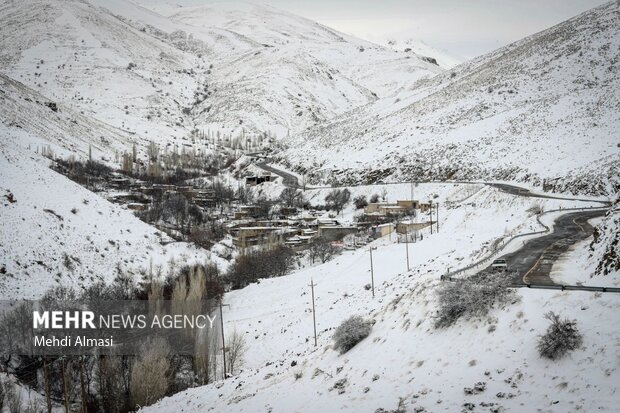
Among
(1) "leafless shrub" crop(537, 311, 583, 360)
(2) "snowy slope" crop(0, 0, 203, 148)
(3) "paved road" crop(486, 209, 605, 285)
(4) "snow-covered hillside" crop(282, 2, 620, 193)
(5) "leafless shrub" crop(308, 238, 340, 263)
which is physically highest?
(2) "snowy slope" crop(0, 0, 203, 148)

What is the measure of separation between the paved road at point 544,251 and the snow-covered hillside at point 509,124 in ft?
65.5

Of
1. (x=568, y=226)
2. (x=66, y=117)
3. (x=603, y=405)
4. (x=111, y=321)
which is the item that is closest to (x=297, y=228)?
(x=111, y=321)

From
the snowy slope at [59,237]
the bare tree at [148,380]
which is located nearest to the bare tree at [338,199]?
the snowy slope at [59,237]

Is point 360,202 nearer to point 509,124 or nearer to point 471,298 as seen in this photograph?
point 509,124

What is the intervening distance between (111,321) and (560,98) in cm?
7955

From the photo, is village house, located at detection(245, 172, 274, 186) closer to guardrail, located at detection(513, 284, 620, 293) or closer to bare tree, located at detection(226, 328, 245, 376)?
bare tree, located at detection(226, 328, 245, 376)

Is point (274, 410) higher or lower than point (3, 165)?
lower

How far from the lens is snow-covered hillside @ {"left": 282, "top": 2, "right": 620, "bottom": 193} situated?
199 feet

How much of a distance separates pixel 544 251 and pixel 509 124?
6656 centimetres

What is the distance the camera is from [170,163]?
12019 cm

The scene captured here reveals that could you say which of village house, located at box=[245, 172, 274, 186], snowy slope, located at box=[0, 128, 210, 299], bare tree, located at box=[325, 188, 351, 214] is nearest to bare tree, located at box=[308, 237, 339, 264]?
snowy slope, located at box=[0, 128, 210, 299]

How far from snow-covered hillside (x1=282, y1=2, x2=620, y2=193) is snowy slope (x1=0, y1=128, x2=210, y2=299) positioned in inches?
1702

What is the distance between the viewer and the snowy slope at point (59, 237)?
36.3 meters

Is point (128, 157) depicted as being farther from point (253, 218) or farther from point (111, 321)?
point (111, 321)
